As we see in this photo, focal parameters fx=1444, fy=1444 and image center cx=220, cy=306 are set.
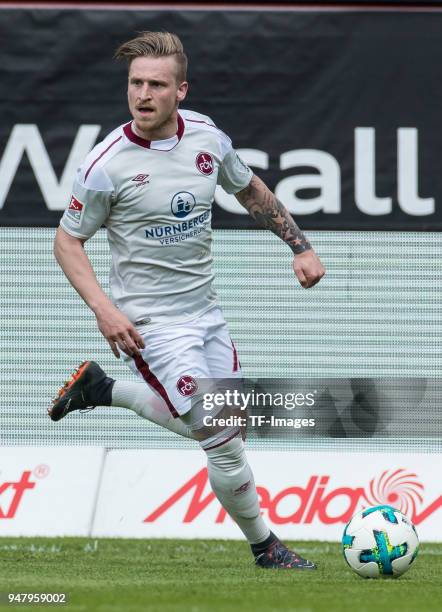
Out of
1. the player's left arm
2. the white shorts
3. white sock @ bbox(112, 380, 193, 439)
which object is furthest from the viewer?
white sock @ bbox(112, 380, 193, 439)

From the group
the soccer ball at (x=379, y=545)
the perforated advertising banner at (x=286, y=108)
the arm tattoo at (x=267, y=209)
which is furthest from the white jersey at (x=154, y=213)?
the perforated advertising banner at (x=286, y=108)

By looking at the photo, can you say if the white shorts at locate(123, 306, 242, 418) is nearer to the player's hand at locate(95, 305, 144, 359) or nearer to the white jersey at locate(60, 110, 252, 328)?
the white jersey at locate(60, 110, 252, 328)

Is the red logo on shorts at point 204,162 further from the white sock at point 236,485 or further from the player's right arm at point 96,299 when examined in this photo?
the white sock at point 236,485

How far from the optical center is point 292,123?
8.74 meters

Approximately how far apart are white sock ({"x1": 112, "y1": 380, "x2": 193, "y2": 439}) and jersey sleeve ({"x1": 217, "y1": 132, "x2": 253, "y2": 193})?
3.49ft

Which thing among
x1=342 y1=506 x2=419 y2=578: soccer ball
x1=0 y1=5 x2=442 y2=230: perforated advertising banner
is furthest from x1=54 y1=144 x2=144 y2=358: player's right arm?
x1=0 y1=5 x2=442 y2=230: perforated advertising banner

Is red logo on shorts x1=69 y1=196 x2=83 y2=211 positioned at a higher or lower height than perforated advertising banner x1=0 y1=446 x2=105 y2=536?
higher

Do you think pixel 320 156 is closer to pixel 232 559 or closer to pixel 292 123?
pixel 292 123

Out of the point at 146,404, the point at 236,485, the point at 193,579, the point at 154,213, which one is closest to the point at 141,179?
the point at 154,213

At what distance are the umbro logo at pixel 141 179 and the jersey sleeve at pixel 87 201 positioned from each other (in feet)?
0.37

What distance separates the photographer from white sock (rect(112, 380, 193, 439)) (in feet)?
22.0

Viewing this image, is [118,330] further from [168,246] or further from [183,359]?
[168,246]

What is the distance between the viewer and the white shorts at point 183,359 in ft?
20.0

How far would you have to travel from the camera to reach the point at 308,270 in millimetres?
6324
